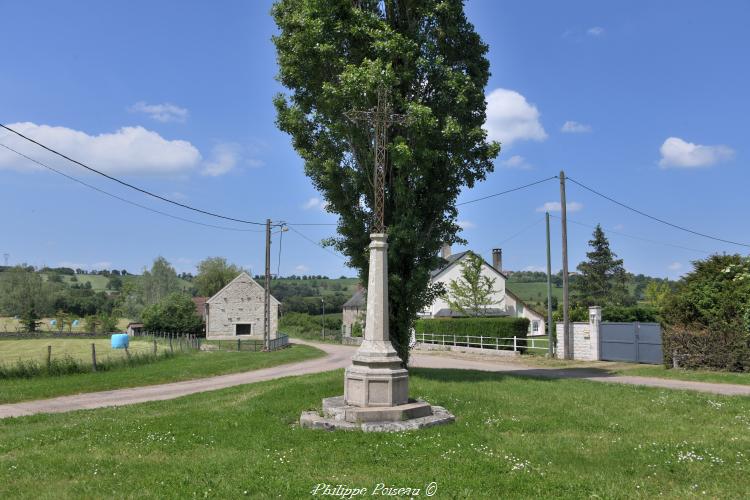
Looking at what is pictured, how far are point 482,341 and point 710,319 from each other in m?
15.8

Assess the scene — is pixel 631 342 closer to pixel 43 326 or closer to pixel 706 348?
pixel 706 348

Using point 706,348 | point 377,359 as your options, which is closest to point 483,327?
point 706,348

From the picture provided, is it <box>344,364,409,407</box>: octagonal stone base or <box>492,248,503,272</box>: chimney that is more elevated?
<box>492,248,503,272</box>: chimney

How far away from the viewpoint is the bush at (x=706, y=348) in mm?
19188

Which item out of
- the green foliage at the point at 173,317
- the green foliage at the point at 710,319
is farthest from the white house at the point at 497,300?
the green foliage at the point at 710,319

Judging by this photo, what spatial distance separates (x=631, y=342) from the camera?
991 inches

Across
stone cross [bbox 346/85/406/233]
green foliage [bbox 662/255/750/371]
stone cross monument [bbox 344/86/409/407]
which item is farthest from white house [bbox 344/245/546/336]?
stone cross monument [bbox 344/86/409/407]

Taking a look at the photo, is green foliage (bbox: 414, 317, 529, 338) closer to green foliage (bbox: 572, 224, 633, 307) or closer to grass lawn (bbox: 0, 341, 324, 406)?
grass lawn (bbox: 0, 341, 324, 406)

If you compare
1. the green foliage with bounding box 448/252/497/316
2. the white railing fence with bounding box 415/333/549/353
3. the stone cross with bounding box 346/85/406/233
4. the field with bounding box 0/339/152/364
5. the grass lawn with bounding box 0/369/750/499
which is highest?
the stone cross with bounding box 346/85/406/233

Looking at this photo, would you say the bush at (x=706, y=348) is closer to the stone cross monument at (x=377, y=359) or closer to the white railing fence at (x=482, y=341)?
the white railing fence at (x=482, y=341)

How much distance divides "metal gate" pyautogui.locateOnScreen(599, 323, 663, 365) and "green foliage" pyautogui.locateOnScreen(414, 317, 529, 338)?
702cm

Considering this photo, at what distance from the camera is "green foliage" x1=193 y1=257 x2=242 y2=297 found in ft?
271

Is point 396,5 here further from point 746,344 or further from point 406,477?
point 746,344

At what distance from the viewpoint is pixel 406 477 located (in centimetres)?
607
